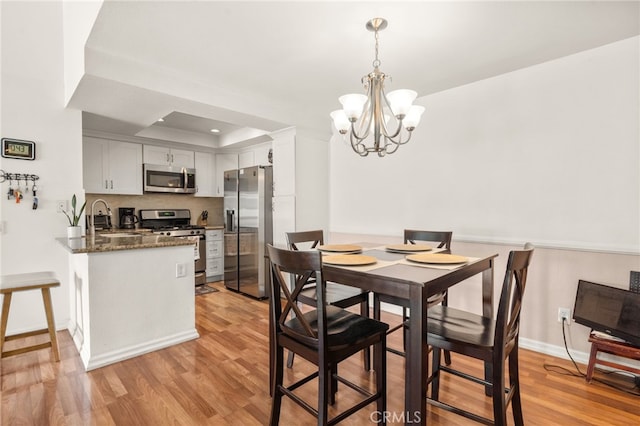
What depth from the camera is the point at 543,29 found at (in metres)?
2.05

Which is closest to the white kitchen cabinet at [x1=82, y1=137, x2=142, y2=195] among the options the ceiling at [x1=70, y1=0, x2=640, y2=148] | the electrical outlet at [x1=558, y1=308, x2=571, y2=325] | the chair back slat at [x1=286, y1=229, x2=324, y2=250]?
the ceiling at [x1=70, y1=0, x2=640, y2=148]

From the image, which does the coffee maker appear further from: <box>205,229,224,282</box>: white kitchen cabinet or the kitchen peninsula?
the kitchen peninsula

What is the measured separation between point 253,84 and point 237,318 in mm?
2347

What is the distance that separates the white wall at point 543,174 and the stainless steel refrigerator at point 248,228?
1682mm

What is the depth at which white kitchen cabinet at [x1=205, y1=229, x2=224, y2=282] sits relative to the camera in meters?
4.81

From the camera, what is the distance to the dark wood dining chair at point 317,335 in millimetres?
1363

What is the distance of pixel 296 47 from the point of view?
2264 millimetres

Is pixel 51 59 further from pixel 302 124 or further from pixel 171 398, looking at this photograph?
pixel 171 398

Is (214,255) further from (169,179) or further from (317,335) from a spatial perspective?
(317,335)

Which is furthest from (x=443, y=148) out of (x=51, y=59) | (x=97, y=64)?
(x=51, y=59)

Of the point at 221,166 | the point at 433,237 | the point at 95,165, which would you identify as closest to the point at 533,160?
the point at 433,237

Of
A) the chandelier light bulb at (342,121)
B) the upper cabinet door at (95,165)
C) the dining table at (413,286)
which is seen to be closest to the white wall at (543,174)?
the dining table at (413,286)

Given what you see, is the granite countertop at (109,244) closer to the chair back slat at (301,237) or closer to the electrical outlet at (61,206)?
the electrical outlet at (61,206)

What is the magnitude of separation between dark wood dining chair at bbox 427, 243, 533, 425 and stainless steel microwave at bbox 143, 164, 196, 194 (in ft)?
13.8
